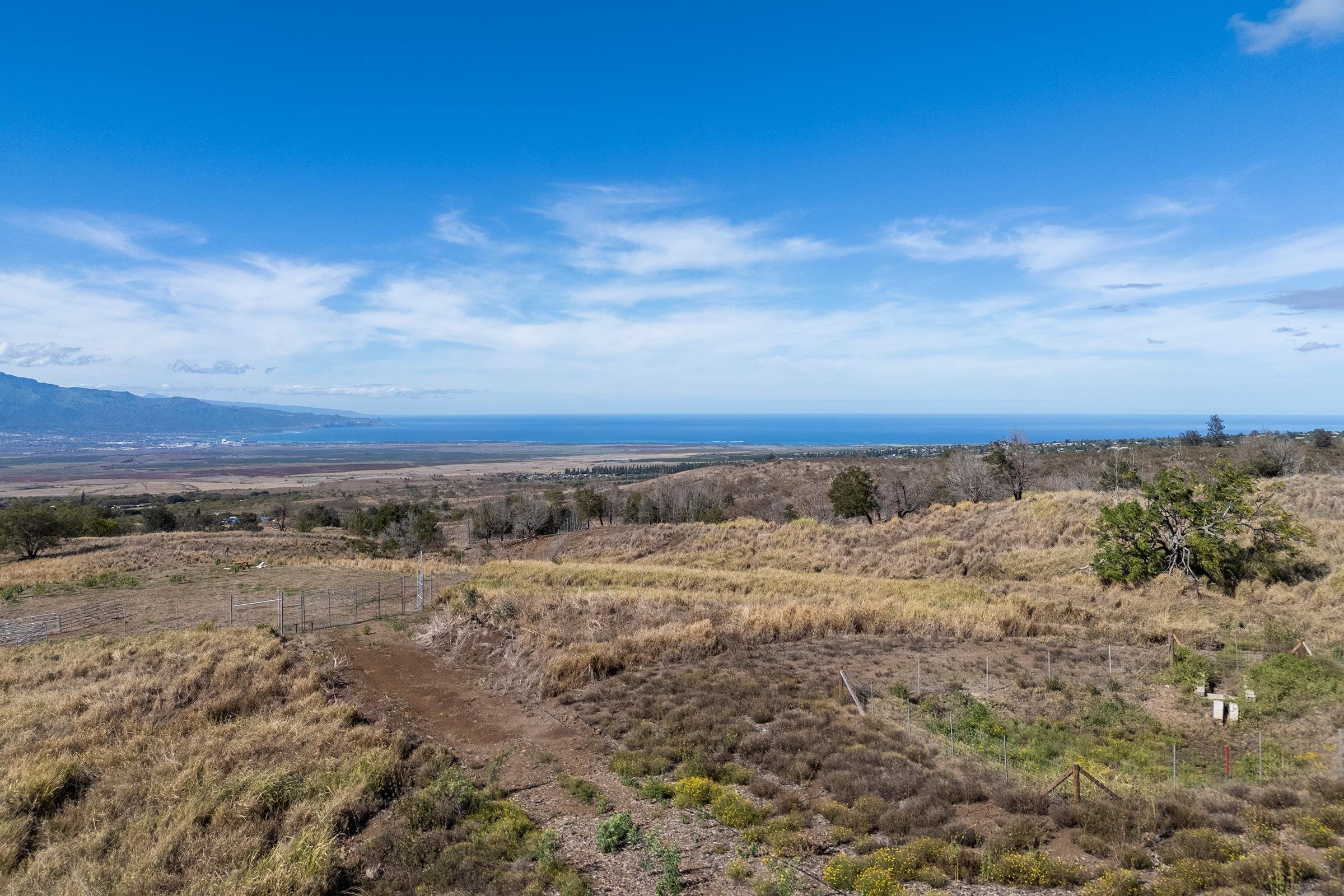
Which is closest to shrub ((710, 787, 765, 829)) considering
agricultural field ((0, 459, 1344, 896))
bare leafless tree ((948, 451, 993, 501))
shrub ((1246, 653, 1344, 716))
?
agricultural field ((0, 459, 1344, 896))

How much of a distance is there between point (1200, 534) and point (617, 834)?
22480mm

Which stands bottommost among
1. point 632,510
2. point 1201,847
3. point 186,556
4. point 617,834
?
point 632,510

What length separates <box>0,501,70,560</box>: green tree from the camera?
36.9 metres

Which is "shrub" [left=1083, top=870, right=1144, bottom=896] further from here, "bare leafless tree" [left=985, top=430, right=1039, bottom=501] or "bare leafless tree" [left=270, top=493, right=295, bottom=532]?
"bare leafless tree" [left=270, top=493, right=295, bottom=532]

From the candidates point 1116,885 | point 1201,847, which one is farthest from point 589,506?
point 1116,885

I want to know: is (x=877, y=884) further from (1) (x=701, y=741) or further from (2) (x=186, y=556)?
(2) (x=186, y=556)

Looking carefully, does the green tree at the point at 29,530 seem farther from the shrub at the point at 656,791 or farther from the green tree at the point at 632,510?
the shrub at the point at 656,791

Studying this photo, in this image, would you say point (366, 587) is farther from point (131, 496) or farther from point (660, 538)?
point (131, 496)

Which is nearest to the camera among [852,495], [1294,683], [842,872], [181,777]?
[842,872]

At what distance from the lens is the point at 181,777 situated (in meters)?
9.13

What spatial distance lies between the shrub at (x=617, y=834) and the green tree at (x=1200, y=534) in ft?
68.7

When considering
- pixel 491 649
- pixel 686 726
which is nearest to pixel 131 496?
pixel 491 649

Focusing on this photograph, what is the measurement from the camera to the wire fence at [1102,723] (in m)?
9.38

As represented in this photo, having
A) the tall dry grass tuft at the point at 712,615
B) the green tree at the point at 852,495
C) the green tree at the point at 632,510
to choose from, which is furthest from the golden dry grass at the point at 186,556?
the green tree at the point at 852,495
